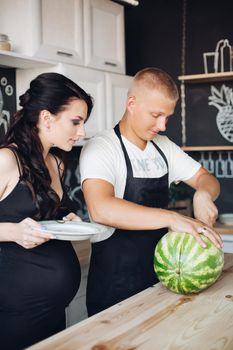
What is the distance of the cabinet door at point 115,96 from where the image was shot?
3.48 meters

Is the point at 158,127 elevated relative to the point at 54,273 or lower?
elevated

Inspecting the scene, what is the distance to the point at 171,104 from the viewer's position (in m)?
1.97

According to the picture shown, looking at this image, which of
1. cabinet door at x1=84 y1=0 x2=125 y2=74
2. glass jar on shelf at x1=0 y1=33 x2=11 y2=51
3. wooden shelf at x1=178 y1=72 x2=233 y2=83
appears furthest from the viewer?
wooden shelf at x1=178 y1=72 x2=233 y2=83

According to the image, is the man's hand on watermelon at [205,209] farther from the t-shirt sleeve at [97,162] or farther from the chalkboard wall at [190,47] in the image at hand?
the chalkboard wall at [190,47]

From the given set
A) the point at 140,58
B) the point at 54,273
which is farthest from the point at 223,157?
the point at 54,273

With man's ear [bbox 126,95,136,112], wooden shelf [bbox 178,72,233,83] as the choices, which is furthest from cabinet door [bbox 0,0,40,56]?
wooden shelf [bbox 178,72,233,83]

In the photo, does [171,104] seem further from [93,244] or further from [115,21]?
[115,21]

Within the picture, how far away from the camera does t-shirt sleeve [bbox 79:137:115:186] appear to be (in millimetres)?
1825

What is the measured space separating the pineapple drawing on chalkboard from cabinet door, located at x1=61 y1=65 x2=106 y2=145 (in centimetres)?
105

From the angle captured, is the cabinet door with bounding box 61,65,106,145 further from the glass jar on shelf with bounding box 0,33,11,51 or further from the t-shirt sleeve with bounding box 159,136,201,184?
the t-shirt sleeve with bounding box 159,136,201,184

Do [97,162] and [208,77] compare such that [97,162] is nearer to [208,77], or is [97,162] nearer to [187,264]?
[187,264]

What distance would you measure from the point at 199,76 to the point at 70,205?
2.19 m

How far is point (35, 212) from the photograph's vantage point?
1698mm

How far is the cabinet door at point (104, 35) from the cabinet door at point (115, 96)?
66mm
